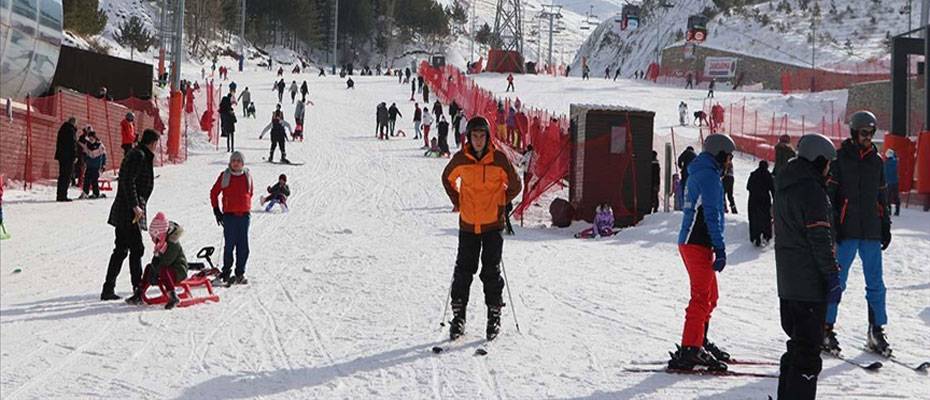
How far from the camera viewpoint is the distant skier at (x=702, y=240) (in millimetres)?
5879

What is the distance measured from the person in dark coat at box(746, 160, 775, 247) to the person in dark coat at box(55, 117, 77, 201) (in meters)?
11.1

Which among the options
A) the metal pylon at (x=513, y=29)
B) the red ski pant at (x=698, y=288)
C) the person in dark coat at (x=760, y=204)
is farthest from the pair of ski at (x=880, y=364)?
the metal pylon at (x=513, y=29)

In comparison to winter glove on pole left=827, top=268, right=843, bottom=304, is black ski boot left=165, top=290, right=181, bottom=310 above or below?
below

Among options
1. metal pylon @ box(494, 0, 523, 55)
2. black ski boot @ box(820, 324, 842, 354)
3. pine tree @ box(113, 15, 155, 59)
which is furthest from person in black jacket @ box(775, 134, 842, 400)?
pine tree @ box(113, 15, 155, 59)

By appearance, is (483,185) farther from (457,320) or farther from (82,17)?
(82,17)

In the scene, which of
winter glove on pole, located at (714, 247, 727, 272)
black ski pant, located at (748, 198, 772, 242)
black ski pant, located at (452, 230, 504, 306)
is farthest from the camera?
black ski pant, located at (748, 198, 772, 242)

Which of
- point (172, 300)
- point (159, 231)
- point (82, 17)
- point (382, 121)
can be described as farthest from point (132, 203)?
point (82, 17)

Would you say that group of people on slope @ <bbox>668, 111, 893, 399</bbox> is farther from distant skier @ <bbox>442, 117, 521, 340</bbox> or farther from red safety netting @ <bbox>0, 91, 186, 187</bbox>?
red safety netting @ <bbox>0, 91, 186, 187</bbox>

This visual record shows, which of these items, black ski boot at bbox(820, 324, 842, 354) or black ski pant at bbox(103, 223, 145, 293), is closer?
black ski boot at bbox(820, 324, 842, 354)

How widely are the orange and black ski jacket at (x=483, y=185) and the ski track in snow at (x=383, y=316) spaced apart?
0.95m

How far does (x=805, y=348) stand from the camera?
16.1 ft

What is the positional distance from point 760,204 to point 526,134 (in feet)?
44.4

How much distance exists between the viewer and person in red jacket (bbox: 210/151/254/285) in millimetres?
8898

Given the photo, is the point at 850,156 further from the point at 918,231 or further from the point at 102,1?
the point at 102,1
